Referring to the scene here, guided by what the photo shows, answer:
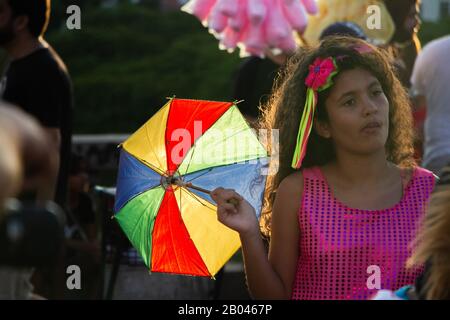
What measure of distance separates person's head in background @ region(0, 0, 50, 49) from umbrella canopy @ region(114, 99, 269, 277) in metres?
1.01

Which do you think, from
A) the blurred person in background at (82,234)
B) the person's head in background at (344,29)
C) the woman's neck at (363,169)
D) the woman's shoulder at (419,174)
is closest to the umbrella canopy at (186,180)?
the woman's neck at (363,169)

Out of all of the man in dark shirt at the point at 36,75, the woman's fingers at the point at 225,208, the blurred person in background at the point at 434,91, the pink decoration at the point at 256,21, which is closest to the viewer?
the woman's fingers at the point at 225,208

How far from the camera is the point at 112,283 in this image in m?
5.68

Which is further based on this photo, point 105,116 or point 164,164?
point 105,116

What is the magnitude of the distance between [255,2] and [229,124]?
1.96 m

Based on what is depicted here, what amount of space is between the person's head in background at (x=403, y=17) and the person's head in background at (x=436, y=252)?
3.64m

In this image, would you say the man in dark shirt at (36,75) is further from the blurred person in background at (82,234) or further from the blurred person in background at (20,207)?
the blurred person in background at (20,207)

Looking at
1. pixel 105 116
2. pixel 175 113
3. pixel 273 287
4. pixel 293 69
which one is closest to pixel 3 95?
pixel 175 113

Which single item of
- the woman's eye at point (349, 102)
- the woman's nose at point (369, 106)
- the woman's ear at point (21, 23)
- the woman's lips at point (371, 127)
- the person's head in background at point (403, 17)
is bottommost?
the woman's lips at point (371, 127)

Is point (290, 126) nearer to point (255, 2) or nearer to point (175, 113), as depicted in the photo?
point (175, 113)

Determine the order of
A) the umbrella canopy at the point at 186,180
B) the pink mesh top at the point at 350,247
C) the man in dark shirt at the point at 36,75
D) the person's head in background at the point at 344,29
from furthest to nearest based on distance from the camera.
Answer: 1. the person's head in background at the point at 344,29
2. the man in dark shirt at the point at 36,75
3. the umbrella canopy at the point at 186,180
4. the pink mesh top at the point at 350,247

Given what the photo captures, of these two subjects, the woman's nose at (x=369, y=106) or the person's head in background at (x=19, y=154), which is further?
the woman's nose at (x=369, y=106)

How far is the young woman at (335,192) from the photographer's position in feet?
10.9
